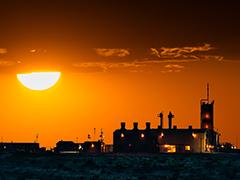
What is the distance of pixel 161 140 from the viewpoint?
14125 cm

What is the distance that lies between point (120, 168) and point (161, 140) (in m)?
80.0

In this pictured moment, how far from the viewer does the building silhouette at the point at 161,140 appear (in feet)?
453

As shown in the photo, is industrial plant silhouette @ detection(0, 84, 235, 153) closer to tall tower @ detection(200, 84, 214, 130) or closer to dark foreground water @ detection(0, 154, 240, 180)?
tall tower @ detection(200, 84, 214, 130)

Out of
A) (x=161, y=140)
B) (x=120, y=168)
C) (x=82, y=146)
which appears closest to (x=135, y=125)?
(x=161, y=140)

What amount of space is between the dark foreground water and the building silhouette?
65531mm

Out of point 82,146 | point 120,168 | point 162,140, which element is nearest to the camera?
point 120,168

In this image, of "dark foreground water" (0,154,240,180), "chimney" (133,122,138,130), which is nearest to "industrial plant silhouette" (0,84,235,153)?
"chimney" (133,122,138,130)

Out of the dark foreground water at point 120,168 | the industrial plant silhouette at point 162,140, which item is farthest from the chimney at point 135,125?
the dark foreground water at point 120,168

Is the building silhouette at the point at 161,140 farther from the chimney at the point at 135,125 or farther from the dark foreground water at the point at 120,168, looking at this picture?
the dark foreground water at the point at 120,168

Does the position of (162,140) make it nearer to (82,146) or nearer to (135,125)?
(135,125)

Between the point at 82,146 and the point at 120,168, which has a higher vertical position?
the point at 82,146

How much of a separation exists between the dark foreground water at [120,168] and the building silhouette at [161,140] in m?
65.5

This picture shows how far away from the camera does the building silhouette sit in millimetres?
138125

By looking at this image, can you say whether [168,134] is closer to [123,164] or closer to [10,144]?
[10,144]
